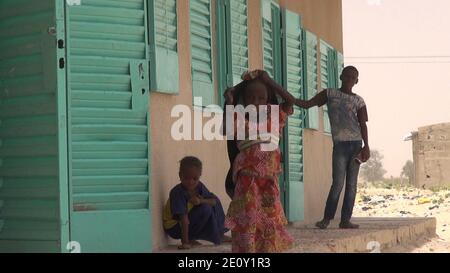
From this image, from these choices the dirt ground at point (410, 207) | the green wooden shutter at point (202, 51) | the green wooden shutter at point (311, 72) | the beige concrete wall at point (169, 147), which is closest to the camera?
the beige concrete wall at point (169, 147)

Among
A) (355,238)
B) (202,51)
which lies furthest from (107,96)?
(355,238)

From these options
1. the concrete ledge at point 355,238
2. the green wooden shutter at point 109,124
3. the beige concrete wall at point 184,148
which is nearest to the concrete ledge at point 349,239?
the concrete ledge at point 355,238

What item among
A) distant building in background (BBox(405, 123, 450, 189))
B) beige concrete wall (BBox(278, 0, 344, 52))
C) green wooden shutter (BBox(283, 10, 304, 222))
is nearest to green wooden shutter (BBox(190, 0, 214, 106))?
green wooden shutter (BBox(283, 10, 304, 222))

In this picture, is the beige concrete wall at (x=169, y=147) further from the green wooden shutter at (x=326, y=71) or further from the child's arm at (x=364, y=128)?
the green wooden shutter at (x=326, y=71)

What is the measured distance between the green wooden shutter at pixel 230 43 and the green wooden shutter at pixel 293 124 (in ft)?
5.12

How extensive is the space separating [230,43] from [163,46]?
1.53 meters

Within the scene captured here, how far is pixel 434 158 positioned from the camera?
27.0 m

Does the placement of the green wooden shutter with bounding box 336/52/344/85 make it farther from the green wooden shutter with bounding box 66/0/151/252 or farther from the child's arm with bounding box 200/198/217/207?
the green wooden shutter with bounding box 66/0/151/252

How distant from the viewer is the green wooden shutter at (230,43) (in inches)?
307

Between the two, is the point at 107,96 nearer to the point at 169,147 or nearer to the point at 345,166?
the point at 169,147

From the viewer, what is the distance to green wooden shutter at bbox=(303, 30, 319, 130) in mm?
10562
